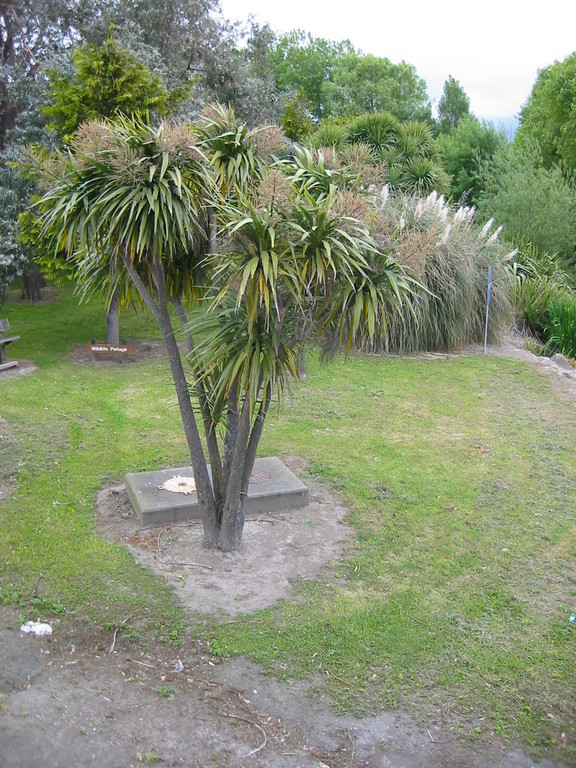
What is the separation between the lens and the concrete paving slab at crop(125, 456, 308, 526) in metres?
6.83

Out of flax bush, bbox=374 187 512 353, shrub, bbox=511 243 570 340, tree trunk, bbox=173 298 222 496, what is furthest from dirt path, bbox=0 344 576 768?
shrub, bbox=511 243 570 340

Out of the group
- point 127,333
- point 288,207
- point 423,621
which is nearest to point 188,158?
point 288,207

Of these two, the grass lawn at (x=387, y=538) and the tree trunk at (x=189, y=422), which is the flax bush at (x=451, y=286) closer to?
the grass lawn at (x=387, y=538)

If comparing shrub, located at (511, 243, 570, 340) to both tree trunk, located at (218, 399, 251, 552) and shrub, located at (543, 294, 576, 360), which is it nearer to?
shrub, located at (543, 294, 576, 360)

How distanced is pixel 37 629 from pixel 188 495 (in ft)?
7.25

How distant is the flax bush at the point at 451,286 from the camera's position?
1345cm

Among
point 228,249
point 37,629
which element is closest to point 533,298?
point 228,249

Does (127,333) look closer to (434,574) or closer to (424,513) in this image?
(424,513)

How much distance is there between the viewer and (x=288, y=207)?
508 cm

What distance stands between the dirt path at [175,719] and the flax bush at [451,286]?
8652 mm

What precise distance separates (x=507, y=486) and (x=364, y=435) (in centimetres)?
202

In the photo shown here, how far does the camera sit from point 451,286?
44.2 ft

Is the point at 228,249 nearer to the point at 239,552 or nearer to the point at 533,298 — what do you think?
the point at 239,552

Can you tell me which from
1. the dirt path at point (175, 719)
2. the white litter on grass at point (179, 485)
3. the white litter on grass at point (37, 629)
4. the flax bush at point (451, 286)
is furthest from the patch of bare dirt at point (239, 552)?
the flax bush at point (451, 286)
